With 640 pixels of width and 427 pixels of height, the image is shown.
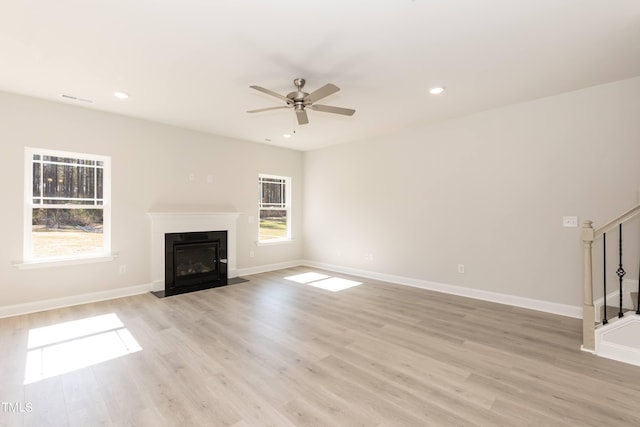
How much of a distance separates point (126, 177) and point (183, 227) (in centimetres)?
111

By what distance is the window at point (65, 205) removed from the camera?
3853mm

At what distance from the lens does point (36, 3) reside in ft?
6.74

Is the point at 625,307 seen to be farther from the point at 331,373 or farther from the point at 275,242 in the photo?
the point at 275,242

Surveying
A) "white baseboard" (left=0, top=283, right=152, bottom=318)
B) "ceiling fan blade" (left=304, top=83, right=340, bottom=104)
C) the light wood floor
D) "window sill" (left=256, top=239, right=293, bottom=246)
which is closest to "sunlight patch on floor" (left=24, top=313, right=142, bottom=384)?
the light wood floor

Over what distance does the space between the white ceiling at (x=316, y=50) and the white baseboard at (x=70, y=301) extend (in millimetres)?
2611

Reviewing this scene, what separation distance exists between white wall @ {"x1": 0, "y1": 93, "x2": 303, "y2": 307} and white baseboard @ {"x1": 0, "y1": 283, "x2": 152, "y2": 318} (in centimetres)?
6

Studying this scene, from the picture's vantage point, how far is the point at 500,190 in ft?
13.6

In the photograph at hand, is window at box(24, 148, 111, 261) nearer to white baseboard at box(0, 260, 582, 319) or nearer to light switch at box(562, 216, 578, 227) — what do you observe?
white baseboard at box(0, 260, 582, 319)

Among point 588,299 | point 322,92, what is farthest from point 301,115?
point 588,299

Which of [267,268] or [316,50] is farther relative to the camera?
[267,268]

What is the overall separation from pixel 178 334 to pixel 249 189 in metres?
3.38

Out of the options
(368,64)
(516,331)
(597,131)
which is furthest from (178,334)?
(597,131)

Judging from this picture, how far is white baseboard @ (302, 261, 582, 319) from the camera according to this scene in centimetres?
368

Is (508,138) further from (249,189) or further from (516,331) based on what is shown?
(249,189)
